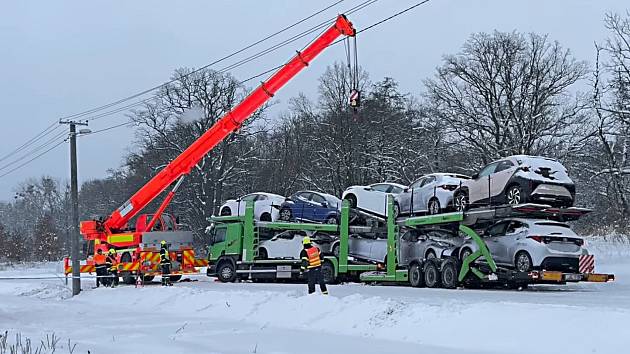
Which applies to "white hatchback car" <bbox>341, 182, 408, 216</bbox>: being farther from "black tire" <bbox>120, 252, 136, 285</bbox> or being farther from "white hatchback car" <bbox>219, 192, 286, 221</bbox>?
"black tire" <bbox>120, 252, 136, 285</bbox>

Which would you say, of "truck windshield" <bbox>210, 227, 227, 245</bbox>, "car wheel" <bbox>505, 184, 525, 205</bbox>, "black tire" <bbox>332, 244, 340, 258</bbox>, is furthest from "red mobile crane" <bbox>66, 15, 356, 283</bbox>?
A: "car wheel" <bbox>505, 184, 525, 205</bbox>

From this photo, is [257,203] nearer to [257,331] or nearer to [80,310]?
[80,310]

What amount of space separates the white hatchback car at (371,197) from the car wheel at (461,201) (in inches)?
139

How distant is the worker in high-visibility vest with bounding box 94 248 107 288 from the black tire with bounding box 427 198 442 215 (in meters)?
13.3

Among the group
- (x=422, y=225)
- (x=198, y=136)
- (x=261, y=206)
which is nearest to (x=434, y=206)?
(x=422, y=225)

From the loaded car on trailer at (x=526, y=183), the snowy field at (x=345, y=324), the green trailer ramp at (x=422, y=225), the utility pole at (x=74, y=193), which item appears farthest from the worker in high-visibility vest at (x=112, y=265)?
the loaded car on trailer at (x=526, y=183)

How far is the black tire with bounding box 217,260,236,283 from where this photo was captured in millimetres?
27125

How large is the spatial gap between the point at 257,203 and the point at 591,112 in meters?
26.5

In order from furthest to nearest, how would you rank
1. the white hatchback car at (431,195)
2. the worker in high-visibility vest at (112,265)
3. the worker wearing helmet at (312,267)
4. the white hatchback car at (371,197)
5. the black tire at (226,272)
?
the worker in high-visibility vest at (112,265)
the black tire at (226,272)
the white hatchback car at (371,197)
the white hatchback car at (431,195)
the worker wearing helmet at (312,267)

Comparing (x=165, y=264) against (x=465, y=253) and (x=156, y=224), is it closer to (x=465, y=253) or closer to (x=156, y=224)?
(x=156, y=224)

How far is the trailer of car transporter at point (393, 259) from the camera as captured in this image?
18.8m

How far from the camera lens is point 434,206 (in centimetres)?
2194

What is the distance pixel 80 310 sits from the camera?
20.4 meters

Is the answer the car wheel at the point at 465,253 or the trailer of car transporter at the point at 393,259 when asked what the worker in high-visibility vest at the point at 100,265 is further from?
the car wheel at the point at 465,253
